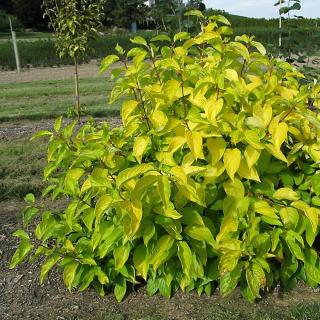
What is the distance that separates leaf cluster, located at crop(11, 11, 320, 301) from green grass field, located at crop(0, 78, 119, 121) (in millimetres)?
4130

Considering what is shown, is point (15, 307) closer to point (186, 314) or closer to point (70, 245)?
point (70, 245)

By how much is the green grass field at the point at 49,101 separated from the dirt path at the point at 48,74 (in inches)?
84.3

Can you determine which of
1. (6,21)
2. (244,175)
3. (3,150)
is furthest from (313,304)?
(6,21)

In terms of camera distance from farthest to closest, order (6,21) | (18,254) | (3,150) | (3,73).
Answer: (6,21)
(3,73)
(3,150)
(18,254)

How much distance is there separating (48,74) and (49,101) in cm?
697

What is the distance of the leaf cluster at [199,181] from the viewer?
204 centimetres

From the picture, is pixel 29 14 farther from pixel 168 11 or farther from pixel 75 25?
pixel 168 11

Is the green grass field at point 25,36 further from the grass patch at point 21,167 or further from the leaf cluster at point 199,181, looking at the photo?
the leaf cluster at point 199,181

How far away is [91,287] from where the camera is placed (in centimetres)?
259

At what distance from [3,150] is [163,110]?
3599mm

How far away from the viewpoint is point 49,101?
29.9 feet

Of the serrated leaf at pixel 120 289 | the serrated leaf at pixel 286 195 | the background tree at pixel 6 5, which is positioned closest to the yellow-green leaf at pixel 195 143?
the serrated leaf at pixel 286 195

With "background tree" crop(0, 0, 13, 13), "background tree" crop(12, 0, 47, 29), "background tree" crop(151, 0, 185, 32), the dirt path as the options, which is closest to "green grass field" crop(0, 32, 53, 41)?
"background tree" crop(12, 0, 47, 29)

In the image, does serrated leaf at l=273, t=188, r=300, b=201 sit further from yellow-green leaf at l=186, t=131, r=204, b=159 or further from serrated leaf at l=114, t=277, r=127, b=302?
serrated leaf at l=114, t=277, r=127, b=302
